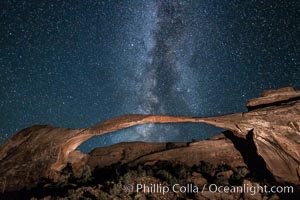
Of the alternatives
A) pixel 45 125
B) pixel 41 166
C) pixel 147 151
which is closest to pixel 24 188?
pixel 41 166

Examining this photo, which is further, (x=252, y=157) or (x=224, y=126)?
(x=252, y=157)

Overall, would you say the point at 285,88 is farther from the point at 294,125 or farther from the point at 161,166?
the point at 161,166

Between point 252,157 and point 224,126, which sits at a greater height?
point 224,126

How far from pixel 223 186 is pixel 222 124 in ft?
10.1

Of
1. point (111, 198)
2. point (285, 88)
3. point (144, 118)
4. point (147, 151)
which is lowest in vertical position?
point (111, 198)

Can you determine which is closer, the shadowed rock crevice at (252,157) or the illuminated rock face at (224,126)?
the illuminated rock face at (224,126)

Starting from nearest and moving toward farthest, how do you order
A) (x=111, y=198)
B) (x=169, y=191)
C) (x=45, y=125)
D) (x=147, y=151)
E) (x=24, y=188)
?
(x=111, y=198) → (x=169, y=191) → (x=24, y=188) → (x=45, y=125) → (x=147, y=151)

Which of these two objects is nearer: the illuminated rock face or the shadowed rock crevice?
the illuminated rock face

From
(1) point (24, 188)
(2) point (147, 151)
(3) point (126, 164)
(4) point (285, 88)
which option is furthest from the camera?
(2) point (147, 151)

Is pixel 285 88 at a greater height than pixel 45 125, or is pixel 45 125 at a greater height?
pixel 285 88

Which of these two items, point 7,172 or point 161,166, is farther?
point 161,166

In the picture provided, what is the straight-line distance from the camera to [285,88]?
13.9 m

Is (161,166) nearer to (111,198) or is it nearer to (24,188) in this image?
(111,198)

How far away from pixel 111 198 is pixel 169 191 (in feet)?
8.35
